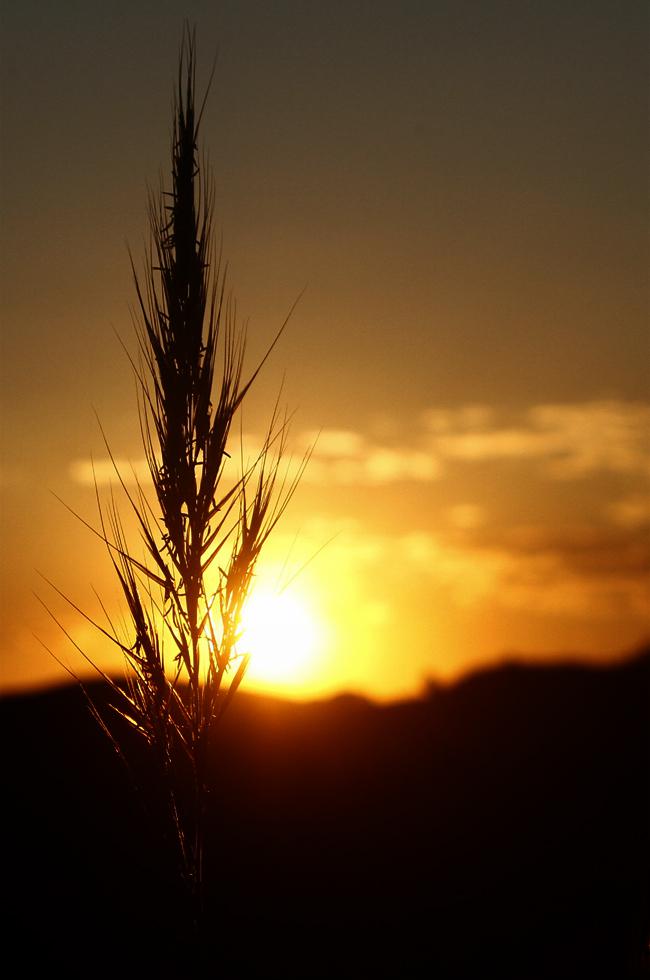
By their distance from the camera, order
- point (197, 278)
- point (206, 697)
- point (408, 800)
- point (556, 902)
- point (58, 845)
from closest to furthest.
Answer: point (206, 697) < point (197, 278) < point (556, 902) < point (58, 845) < point (408, 800)

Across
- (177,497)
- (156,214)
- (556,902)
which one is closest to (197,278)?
(156,214)

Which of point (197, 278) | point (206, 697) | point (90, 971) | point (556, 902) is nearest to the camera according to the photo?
point (206, 697)

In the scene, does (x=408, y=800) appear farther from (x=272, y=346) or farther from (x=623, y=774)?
(x=272, y=346)

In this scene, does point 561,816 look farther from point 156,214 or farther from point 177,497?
point 156,214

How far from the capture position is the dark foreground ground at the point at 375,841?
3025 millimetres

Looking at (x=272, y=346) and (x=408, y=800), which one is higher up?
(x=272, y=346)

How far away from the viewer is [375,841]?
4250 mm

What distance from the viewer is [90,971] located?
3.13 meters

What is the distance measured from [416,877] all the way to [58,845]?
1841 millimetres

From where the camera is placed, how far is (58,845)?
14.0ft

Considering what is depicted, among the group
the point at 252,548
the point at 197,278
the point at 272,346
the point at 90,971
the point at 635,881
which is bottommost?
the point at 90,971

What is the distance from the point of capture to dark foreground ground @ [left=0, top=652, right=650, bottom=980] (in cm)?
303

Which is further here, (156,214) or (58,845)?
(58,845)

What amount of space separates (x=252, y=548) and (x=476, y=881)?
8.48 feet
